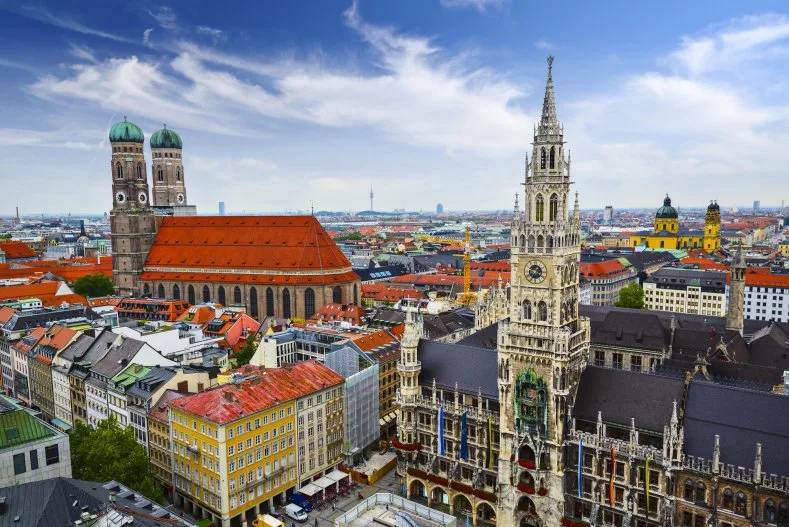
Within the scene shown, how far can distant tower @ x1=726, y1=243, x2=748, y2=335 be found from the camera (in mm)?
99938

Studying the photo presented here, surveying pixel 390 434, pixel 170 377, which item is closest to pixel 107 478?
pixel 170 377

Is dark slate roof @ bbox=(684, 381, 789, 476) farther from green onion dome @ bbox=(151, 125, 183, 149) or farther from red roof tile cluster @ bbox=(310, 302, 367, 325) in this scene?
green onion dome @ bbox=(151, 125, 183, 149)

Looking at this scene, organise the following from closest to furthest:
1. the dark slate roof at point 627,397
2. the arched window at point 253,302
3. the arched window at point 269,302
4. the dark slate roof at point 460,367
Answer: the dark slate roof at point 627,397 → the dark slate roof at point 460,367 → the arched window at point 269,302 → the arched window at point 253,302

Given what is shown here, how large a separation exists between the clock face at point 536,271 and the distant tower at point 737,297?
56.4m

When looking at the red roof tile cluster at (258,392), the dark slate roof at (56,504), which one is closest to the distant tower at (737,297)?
the red roof tile cluster at (258,392)

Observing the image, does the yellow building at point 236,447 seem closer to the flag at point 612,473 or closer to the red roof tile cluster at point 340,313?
the flag at point 612,473

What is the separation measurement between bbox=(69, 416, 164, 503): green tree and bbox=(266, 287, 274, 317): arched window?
92759mm

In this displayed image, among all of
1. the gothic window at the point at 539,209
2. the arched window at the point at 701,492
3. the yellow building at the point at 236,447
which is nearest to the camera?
the arched window at the point at 701,492

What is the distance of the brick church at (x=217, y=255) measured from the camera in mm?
Answer: 156000

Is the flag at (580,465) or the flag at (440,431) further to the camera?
the flag at (440,431)

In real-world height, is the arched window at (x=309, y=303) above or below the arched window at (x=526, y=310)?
below

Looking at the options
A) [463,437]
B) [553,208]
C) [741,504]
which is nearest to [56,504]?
[463,437]

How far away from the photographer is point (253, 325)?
431 ft

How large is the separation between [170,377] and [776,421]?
229ft
